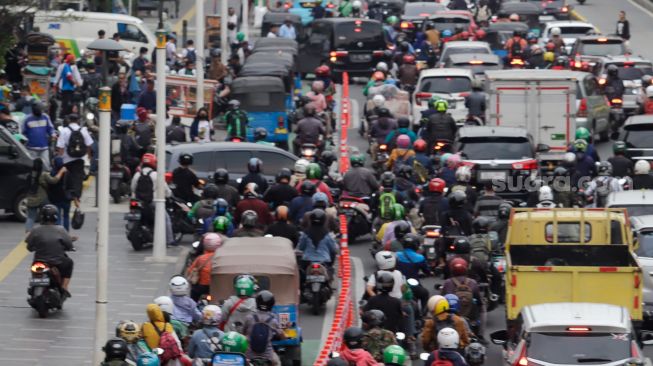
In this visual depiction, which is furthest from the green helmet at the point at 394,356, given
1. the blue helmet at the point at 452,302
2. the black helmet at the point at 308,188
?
the black helmet at the point at 308,188

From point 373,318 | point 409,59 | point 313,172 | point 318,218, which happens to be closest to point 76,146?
point 313,172

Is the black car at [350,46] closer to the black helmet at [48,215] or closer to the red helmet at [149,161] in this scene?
the red helmet at [149,161]

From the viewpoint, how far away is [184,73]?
144 ft

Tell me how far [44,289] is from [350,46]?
2627 cm

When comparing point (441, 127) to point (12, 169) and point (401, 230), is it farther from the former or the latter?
point (401, 230)

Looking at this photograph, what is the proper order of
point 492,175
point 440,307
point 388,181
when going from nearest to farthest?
point 440,307 → point 388,181 → point 492,175

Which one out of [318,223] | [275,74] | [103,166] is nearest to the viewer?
[103,166]

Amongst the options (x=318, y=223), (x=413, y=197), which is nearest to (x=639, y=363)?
(x=318, y=223)

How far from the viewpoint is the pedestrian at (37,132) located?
34219 millimetres

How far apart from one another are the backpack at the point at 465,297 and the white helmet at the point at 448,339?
342cm

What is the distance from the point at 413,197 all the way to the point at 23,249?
21.1ft

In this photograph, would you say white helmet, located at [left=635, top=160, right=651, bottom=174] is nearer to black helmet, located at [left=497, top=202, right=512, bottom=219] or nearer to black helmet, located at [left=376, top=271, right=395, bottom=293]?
black helmet, located at [left=497, top=202, right=512, bottom=219]

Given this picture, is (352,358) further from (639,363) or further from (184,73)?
(184,73)

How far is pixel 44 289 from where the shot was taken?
85.7 ft
